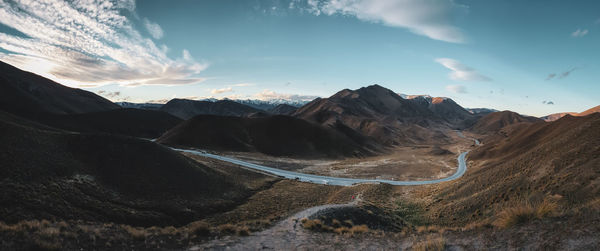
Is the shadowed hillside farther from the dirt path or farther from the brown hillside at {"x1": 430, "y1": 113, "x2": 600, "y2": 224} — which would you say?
the brown hillside at {"x1": 430, "y1": 113, "x2": 600, "y2": 224}

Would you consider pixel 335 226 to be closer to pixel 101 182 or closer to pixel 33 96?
pixel 101 182

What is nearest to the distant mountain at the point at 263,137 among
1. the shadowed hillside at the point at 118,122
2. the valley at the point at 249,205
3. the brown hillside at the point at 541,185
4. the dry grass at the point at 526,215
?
the shadowed hillside at the point at 118,122

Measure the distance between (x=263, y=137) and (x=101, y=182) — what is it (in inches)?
3274

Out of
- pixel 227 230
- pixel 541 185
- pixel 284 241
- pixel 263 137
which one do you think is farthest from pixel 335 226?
pixel 263 137

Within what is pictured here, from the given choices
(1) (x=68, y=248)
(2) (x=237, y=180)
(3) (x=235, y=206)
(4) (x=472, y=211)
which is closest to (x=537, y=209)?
(4) (x=472, y=211)

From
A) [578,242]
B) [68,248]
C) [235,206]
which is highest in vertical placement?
[578,242]

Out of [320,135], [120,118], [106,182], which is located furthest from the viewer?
[120,118]

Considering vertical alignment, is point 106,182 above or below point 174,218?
above

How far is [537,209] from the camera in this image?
9.45 m

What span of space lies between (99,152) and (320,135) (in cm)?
9460

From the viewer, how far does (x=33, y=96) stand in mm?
142125

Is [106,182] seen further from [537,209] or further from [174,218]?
[537,209]

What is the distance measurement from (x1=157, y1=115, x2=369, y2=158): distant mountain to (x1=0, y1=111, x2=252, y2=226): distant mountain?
54.8 meters

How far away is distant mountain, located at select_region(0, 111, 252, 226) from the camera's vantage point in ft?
54.6
